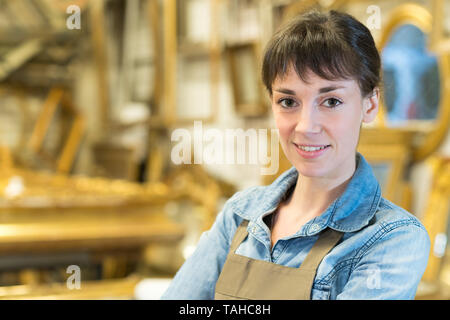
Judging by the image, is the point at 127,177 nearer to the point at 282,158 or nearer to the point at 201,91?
the point at 201,91

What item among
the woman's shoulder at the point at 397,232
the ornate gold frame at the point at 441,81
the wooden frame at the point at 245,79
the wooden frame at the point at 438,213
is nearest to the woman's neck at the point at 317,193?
the woman's shoulder at the point at 397,232

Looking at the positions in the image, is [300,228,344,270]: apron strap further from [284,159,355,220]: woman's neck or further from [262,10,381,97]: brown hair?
[262,10,381,97]: brown hair

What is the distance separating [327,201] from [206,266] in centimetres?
27

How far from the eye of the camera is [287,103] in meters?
0.92

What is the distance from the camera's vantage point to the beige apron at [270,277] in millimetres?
879

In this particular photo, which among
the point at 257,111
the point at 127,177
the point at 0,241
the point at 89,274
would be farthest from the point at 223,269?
the point at 127,177

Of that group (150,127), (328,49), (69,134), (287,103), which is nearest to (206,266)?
(287,103)

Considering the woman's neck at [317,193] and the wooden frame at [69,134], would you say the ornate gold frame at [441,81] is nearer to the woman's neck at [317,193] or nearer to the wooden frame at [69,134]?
the woman's neck at [317,193]

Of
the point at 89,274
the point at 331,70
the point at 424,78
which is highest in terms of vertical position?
the point at 424,78

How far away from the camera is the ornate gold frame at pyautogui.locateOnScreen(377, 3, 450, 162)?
8.10 ft

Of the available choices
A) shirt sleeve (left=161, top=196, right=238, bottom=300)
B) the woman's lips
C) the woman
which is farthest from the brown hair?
shirt sleeve (left=161, top=196, right=238, bottom=300)

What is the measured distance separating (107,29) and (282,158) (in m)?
4.70

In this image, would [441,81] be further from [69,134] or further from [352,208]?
[69,134]

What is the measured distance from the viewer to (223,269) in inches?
39.7
